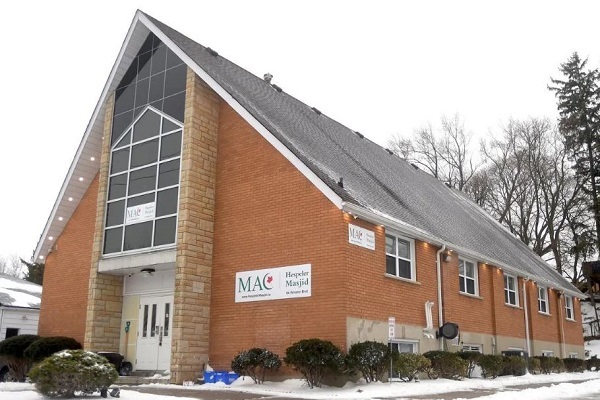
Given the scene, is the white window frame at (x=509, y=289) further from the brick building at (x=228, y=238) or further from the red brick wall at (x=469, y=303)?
the red brick wall at (x=469, y=303)

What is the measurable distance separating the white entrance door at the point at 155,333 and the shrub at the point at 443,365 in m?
7.83

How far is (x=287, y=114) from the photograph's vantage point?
22656 mm

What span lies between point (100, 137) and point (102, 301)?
21.3 ft

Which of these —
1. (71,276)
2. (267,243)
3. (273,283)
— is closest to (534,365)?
(273,283)

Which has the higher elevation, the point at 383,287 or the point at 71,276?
the point at 71,276

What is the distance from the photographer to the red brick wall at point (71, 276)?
2206cm

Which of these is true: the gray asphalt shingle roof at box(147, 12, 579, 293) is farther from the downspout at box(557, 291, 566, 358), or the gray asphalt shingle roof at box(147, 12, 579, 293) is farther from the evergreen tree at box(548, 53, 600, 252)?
the evergreen tree at box(548, 53, 600, 252)

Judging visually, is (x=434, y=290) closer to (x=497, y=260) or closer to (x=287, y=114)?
(x=497, y=260)

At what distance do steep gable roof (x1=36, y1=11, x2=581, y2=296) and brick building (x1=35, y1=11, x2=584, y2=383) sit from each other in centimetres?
10

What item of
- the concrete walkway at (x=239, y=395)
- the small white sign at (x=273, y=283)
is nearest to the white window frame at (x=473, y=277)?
the concrete walkway at (x=239, y=395)

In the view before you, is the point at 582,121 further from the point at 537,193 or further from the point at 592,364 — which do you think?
the point at 592,364

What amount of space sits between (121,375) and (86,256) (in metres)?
5.42

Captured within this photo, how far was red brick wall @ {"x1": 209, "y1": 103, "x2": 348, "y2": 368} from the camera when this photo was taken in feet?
51.8

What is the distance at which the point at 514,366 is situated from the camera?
833 inches
